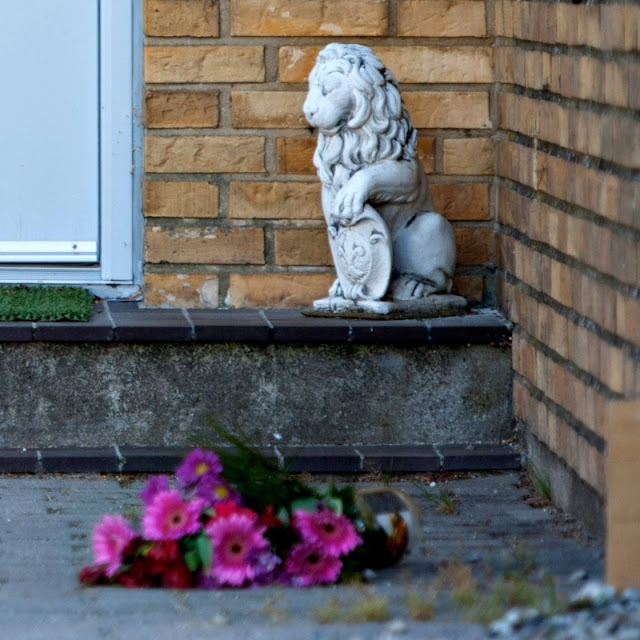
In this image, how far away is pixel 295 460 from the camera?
4.97 m

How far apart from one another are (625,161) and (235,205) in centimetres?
201

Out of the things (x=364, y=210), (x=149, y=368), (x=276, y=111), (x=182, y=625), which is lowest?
(x=182, y=625)

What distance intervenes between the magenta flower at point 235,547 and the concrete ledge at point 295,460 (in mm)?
1249

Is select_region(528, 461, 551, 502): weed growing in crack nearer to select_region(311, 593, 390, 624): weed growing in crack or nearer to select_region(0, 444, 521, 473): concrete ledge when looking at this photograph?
select_region(0, 444, 521, 473): concrete ledge

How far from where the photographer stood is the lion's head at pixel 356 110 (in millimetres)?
4988

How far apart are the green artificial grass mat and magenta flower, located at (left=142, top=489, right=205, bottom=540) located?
1555 millimetres

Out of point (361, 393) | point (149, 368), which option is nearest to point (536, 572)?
point (361, 393)

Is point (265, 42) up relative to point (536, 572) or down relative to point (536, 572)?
up

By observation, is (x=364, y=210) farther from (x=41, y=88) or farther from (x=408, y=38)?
(x=41, y=88)

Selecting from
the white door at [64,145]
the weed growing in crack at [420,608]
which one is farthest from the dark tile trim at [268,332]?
the weed growing in crack at [420,608]

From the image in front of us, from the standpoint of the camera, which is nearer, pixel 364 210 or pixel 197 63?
pixel 364 210

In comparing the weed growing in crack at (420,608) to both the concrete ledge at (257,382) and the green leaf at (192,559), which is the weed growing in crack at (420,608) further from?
the concrete ledge at (257,382)

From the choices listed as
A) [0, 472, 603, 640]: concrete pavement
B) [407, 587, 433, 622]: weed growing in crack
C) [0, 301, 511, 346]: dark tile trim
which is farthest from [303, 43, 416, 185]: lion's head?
[407, 587, 433, 622]: weed growing in crack

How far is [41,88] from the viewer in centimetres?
565
